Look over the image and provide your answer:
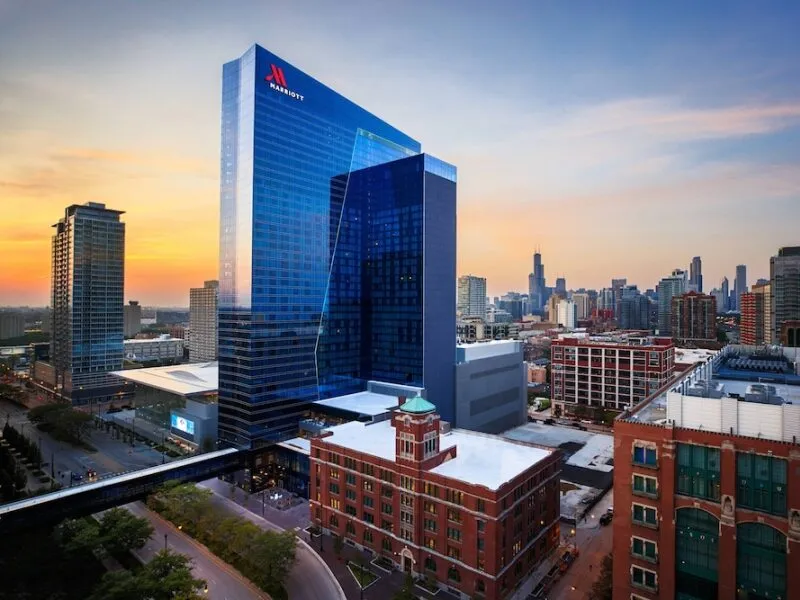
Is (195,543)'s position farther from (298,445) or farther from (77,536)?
(298,445)

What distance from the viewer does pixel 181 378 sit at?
116375 mm

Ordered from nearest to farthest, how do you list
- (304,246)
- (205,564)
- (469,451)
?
1. (205,564)
2. (469,451)
3. (304,246)

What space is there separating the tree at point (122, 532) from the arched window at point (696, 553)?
61880 millimetres

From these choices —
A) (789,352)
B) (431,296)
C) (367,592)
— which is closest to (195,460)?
(367,592)

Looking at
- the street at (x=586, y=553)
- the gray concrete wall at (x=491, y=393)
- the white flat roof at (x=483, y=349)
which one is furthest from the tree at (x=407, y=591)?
the white flat roof at (x=483, y=349)

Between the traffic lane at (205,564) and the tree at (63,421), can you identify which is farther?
the tree at (63,421)

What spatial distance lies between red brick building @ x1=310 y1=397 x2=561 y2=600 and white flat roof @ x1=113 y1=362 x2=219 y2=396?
1795 inches

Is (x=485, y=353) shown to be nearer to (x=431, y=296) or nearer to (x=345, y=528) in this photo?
(x=431, y=296)

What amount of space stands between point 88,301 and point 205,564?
128759 mm

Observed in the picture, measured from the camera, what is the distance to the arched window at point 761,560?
35312 millimetres

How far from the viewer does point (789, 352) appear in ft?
246

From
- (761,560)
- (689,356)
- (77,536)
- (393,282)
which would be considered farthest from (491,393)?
(77,536)

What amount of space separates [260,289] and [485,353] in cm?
5640

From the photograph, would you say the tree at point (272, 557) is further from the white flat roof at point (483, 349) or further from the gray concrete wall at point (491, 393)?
the white flat roof at point (483, 349)
